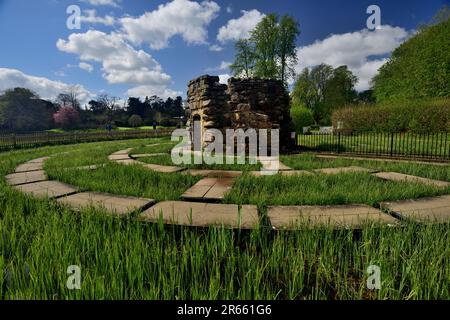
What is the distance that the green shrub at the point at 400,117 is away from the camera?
16.8m

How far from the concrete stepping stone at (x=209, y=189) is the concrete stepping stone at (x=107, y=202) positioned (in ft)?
2.05

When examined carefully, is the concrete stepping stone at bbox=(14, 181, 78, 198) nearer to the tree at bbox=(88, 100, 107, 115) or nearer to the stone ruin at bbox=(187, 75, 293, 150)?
the stone ruin at bbox=(187, 75, 293, 150)

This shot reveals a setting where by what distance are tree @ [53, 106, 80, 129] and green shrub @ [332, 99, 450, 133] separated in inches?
1879

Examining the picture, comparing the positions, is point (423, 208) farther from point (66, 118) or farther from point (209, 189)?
point (66, 118)

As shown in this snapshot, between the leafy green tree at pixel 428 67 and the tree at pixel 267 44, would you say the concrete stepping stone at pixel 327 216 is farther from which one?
the tree at pixel 267 44

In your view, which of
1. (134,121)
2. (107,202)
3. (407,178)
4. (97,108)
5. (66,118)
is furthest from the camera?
(97,108)

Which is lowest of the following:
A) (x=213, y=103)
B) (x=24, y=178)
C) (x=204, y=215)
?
(x=204, y=215)

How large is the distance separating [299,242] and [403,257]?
0.74 m

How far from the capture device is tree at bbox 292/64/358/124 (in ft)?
140

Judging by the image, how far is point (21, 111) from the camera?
3981 centimetres

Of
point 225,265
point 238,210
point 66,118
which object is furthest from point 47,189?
point 66,118

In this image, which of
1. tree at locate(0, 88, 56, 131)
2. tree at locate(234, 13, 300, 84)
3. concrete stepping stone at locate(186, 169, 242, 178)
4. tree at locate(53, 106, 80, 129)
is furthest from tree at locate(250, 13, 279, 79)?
tree at locate(0, 88, 56, 131)

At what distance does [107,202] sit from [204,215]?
141 centimetres
